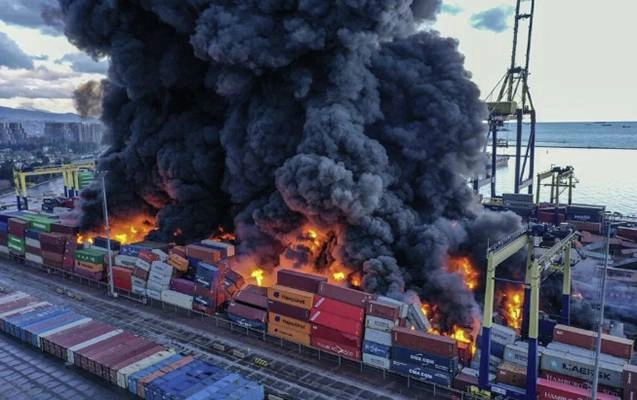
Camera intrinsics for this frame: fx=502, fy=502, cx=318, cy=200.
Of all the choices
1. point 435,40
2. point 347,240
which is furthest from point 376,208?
point 435,40

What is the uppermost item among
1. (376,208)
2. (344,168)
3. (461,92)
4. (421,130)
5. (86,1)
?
(86,1)

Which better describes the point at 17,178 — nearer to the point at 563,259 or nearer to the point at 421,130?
the point at 421,130

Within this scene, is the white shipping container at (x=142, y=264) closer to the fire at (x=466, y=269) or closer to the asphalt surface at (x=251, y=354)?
the asphalt surface at (x=251, y=354)

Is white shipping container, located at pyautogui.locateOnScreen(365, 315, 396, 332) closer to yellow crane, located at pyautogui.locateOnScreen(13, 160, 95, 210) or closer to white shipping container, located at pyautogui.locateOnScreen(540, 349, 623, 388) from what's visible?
white shipping container, located at pyautogui.locateOnScreen(540, 349, 623, 388)

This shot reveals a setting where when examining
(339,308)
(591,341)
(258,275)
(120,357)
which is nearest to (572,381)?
(591,341)

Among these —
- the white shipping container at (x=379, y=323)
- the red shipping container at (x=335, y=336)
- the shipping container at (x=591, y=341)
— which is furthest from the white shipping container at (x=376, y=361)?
the shipping container at (x=591, y=341)

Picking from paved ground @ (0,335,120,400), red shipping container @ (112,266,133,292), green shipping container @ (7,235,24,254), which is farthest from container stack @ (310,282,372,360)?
green shipping container @ (7,235,24,254)
